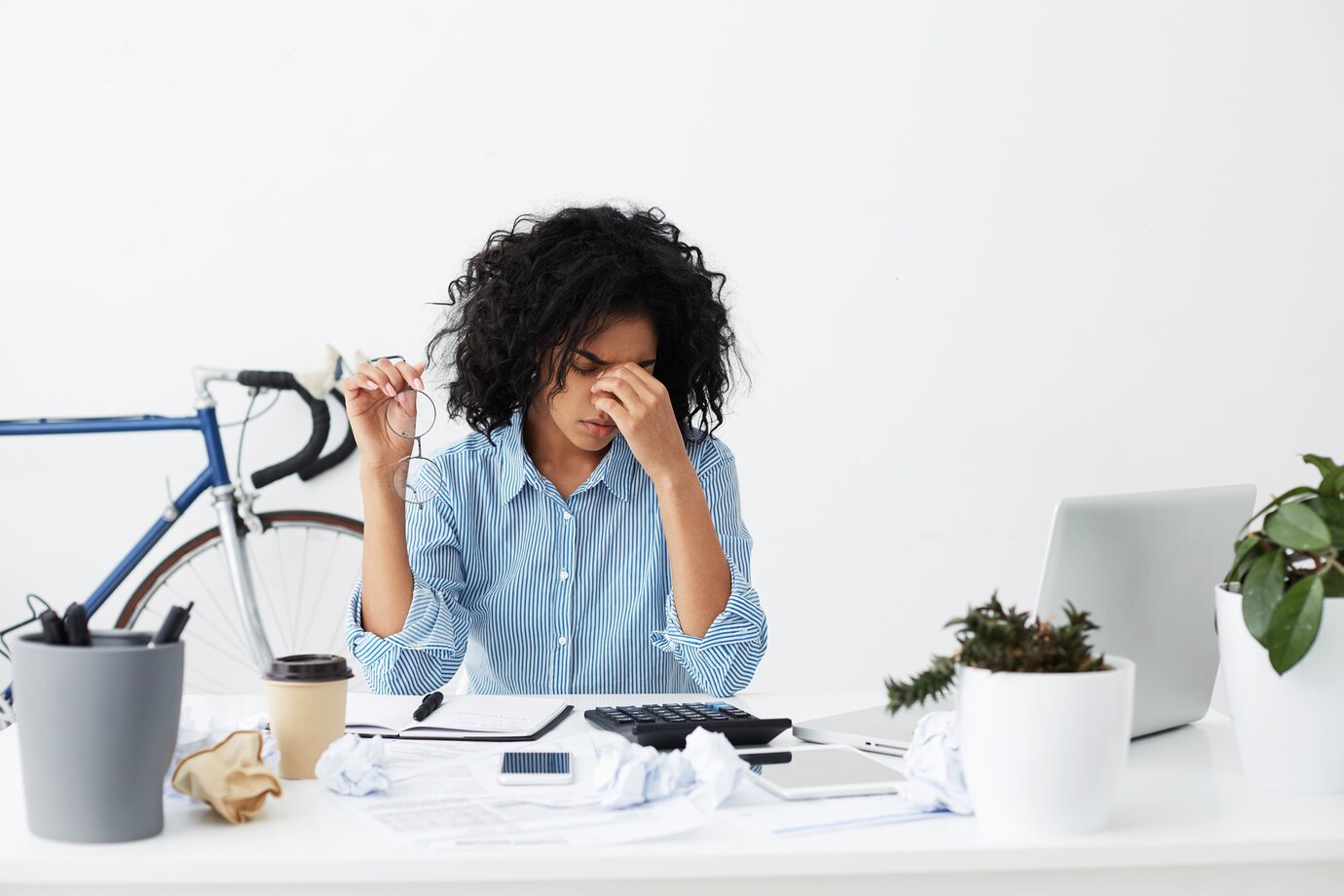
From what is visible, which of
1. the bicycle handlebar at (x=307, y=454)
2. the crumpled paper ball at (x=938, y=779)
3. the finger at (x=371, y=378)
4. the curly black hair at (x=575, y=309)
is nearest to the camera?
the crumpled paper ball at (x=938, y=779)

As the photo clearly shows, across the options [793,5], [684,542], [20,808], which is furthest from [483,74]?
[20,808]

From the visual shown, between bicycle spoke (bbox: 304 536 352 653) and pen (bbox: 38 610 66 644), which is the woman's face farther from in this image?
bicycle spoke (bbox: 304 536 352 653)

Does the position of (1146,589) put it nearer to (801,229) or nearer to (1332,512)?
(1332,512)

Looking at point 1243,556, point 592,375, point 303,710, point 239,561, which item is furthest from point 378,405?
point 239,561

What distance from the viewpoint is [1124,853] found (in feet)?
2.53

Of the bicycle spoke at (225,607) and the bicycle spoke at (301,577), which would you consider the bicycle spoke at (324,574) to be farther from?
the bicycle spoke at (225,607)

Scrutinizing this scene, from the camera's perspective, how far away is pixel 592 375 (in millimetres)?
1430

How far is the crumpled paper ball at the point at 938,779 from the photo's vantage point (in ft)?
2.76

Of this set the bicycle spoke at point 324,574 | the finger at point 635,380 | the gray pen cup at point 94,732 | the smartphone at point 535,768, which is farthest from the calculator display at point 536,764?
the bicycle spoke at point 324,574

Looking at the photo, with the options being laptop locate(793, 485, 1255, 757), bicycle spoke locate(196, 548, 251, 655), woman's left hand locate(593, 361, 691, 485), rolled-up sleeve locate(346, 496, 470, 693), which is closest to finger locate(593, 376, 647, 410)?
woman's left hand locate(593, 361, 691, 485)

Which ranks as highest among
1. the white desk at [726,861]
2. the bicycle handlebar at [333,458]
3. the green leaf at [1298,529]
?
the bicycle handlebar at [333,458]

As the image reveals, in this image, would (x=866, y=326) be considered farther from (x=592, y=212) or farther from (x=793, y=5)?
(x=592, y=212)

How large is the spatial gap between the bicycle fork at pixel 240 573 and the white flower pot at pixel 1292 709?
1.92m

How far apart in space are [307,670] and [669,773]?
0.31 metres
